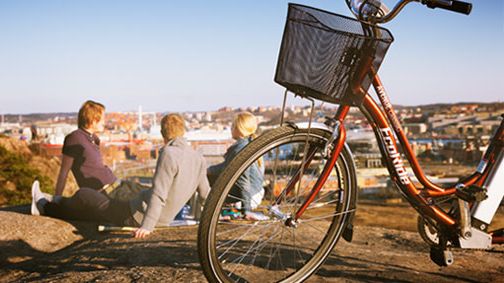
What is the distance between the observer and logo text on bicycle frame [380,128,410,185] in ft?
6.89

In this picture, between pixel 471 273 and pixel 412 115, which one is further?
pixel 412 115

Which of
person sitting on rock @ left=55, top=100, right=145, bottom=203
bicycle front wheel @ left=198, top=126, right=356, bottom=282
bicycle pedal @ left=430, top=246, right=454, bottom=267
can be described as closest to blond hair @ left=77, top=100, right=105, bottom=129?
person sitting on rock @ left=55, top=100, right=145, bottom=203

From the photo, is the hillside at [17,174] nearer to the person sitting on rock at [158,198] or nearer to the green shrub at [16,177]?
the green shrub at [16,177]

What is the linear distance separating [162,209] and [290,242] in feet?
3.47

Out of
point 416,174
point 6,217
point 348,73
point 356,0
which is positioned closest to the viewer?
point 348,73

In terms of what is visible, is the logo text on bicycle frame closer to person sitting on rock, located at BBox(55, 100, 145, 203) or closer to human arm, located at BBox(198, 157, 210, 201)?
human arm, located at BBox(198, 157, 210, 201)

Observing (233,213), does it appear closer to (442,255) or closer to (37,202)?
(37,202)

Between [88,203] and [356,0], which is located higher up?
[356,0]

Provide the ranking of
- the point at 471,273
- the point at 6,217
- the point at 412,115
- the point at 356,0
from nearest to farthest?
the point at 356,0, the point at 471,273, the point at 6,217, the point at 412,115

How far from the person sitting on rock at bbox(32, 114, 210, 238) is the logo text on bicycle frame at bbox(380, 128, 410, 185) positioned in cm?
177

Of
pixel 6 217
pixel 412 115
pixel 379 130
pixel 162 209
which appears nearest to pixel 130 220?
pixel 162 209

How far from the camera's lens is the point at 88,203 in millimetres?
3783

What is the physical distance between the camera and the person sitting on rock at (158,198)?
3.37 m

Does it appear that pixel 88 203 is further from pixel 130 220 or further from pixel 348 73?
pixel 348 73
